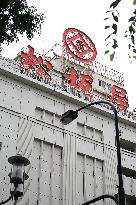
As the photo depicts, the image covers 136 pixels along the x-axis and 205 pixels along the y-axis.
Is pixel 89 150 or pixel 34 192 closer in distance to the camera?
pixel 34 192

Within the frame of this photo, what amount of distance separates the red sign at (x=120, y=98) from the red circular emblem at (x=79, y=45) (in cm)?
309

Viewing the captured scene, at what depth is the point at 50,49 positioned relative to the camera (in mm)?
31312

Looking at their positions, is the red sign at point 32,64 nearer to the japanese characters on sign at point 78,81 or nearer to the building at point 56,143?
the building at point 56,143

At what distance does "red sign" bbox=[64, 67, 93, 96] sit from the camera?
1024 inches

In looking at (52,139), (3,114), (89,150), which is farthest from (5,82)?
(89,150)

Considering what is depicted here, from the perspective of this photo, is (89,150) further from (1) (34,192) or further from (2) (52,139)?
(1) (34,192)

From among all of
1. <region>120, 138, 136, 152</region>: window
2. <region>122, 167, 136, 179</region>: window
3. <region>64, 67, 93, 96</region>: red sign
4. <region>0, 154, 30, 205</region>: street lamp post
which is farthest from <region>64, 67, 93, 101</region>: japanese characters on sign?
<region>0, 154, 30, 205</region>: street lamp post

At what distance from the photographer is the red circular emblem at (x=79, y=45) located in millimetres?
28516

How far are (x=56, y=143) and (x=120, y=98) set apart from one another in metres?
7.59

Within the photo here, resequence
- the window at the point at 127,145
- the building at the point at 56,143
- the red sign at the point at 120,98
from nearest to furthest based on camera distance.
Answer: the building at the point at 56,143 < the window at the point at 127,145 < the red sign at the point at 120,98

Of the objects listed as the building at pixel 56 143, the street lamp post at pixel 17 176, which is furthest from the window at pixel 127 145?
the street lamp post at pixel 17 176

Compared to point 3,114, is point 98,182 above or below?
below

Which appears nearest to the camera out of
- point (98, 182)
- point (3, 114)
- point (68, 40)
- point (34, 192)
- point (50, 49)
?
point (34, 192)

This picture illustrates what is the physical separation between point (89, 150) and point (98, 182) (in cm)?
207
